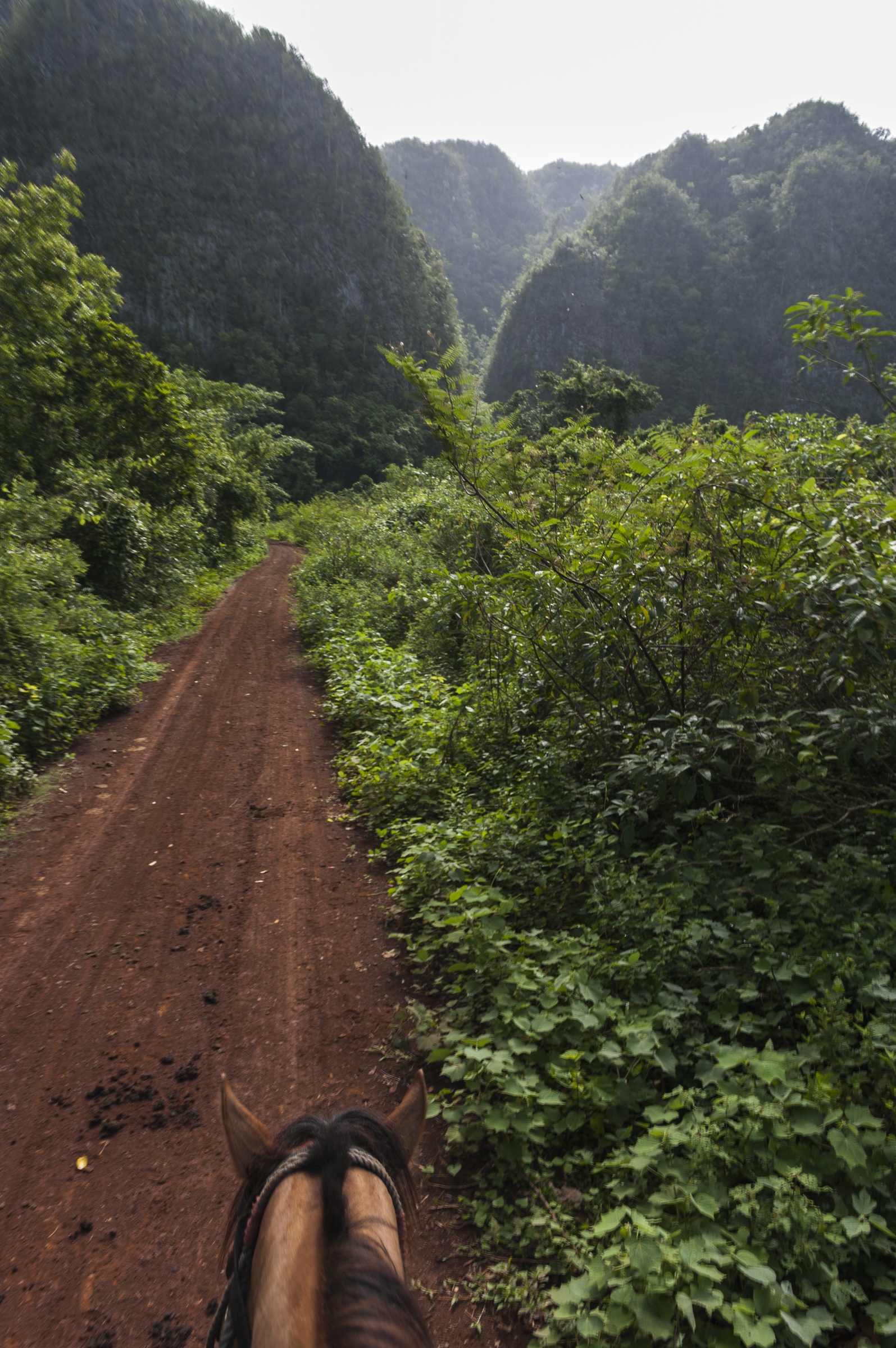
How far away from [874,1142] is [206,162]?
10818cm

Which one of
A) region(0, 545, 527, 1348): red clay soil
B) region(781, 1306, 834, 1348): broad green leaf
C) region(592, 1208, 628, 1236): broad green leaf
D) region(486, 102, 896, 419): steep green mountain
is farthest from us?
region(486, 102, 896, 419): steep green mountain

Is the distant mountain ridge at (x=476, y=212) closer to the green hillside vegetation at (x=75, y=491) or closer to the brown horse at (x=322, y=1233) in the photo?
the green hillside vegetation at (x=75, y=491)

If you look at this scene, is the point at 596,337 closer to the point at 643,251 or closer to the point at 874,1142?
the point at 643,251

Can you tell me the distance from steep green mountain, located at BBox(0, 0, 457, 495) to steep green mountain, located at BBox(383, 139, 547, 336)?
152 ft

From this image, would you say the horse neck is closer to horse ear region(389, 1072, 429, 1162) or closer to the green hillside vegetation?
horse ear region(389, 1072, 429, 1162)

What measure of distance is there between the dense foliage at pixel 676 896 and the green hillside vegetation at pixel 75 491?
13.0 ft

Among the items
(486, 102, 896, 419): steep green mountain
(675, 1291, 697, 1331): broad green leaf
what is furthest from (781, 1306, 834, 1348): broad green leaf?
(486, 102, 896, 419): steep green mountain

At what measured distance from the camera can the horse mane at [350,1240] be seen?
924 mm

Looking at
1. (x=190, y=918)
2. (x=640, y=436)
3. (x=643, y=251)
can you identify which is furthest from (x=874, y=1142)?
(x=643, y=251)

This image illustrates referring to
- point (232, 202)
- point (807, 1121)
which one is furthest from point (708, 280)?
point (807, 1121)

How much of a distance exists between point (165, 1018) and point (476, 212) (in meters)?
201

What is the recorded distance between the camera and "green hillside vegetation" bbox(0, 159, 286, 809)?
690cm

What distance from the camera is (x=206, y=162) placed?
261ft

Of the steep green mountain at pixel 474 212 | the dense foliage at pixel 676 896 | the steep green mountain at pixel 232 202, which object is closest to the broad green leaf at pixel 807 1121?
the dense foliage at pixel 676 896
